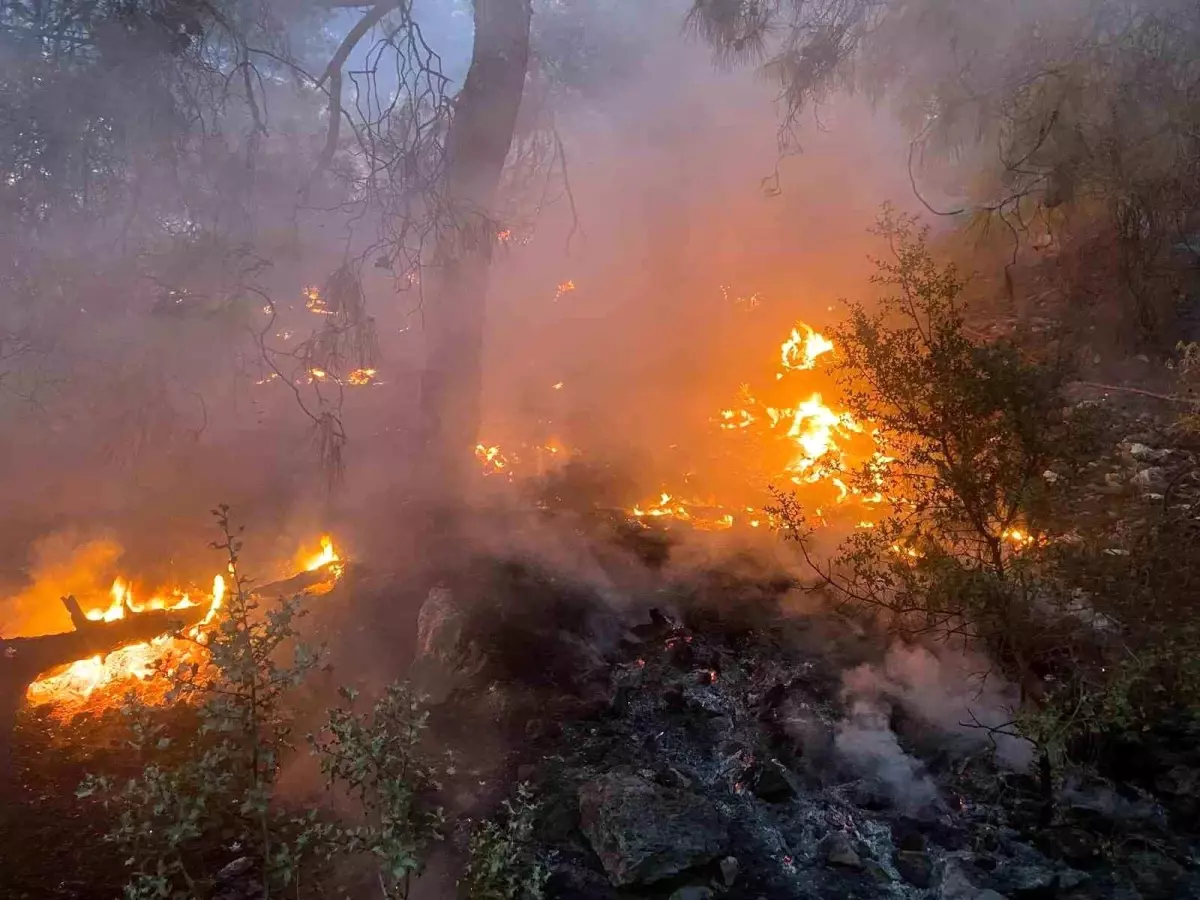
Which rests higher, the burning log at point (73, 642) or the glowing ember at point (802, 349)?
the glowing ember at point (802, 349)

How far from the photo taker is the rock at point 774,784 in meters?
3.05

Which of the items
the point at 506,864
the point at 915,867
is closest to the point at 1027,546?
the point at 915,867

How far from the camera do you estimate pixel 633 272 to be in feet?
36.6

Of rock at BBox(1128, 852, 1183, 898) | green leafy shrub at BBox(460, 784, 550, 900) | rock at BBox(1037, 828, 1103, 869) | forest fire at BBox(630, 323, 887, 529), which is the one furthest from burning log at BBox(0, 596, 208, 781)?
rock at BBox(1128, 852, 1183, 898)

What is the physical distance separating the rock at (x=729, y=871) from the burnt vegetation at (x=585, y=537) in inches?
0.5

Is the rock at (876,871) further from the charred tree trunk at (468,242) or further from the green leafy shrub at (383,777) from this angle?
the charred tree trunk at (468,242)

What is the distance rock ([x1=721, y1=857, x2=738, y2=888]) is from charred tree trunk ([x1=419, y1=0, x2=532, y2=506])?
12.1ft

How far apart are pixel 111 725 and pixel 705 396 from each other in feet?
19.3

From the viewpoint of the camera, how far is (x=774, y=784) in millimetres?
3078

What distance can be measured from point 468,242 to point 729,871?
3.91m

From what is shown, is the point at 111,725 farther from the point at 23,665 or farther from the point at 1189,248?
the point at 1189,248

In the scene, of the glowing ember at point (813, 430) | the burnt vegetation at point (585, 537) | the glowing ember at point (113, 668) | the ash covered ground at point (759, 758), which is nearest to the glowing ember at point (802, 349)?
the burnt vegetation at point (585, 537)

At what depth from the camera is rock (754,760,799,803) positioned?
3.05m

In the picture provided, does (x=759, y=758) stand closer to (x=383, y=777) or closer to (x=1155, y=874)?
(x=1155, y=874)
